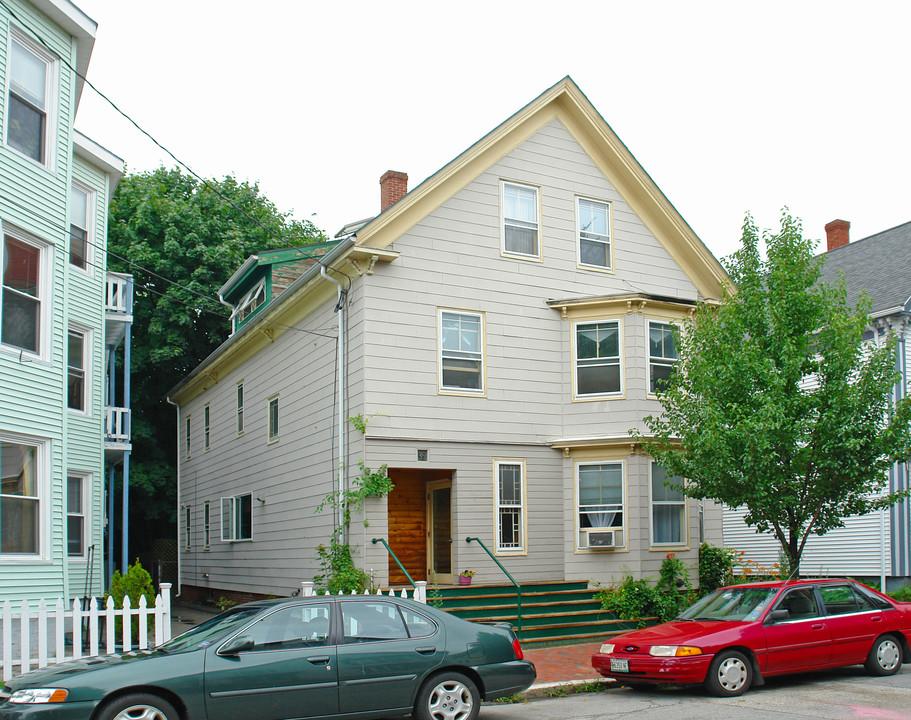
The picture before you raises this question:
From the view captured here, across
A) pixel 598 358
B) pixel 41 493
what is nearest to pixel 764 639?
pixel 598 358

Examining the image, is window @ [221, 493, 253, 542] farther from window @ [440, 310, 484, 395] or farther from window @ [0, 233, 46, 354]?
window @ [0, 233, 46, 354]

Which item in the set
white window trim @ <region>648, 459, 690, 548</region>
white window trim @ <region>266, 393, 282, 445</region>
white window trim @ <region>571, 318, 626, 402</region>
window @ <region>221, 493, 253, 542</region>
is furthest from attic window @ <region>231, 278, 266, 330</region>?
white window trim @ <region>648, 459, 690, 548</region>

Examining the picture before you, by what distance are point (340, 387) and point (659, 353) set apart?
6.23 m

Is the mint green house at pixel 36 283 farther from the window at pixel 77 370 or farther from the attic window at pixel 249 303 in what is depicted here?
the attic window at pixel 249 303

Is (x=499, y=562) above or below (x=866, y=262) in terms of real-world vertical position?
below

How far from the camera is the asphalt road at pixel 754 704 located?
30.5 ft

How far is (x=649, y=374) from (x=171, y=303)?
1919 centimetres

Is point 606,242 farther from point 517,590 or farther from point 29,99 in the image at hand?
point 29,99

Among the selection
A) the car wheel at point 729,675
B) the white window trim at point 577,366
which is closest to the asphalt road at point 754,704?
the car wheel at point 729,675

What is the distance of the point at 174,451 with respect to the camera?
3284 centimetres

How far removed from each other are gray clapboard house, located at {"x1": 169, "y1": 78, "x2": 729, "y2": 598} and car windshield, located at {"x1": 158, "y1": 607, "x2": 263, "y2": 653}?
6.68 metres

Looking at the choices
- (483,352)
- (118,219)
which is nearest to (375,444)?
(483,352)

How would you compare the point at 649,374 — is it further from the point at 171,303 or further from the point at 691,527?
the point at 171,303

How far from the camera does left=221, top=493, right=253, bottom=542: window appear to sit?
21.7 metres
